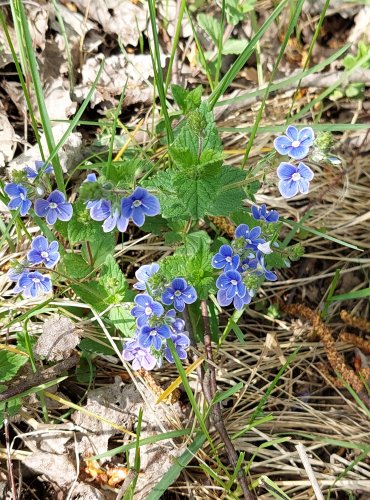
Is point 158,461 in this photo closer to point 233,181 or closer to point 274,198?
point 233,181

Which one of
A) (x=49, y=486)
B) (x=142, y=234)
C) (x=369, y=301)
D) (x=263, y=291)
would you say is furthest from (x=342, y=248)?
(x=49, y=486)

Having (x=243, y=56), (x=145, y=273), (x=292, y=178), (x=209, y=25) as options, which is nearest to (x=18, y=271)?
(x=145, y=273)

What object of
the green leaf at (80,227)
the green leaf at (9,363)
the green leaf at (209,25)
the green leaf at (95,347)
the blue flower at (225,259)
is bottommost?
the green leaf at (95,347)

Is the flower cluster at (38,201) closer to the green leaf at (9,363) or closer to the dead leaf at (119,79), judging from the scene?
the green leaf at (9,363)

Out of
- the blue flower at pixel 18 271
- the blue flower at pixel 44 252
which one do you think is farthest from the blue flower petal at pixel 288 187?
the blue flower at pixel 18 271

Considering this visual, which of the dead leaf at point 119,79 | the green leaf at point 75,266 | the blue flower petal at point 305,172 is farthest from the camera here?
the dead leaf at point 119,79

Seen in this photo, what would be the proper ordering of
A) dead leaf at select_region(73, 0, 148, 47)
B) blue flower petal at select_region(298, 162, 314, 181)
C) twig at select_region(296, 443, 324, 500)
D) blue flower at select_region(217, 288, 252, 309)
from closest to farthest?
blue flower petal at select_region(298, 162, 314, 181)
blue flower at select_region(217, 288, 252, 309)
twig at select_region(296, 443, 324, 500)
dead leaf at select_region(73, 0, 148, 47)

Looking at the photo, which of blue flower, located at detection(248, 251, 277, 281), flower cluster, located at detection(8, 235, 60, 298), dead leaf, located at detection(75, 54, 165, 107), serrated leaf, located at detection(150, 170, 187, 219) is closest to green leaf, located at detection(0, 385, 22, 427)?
flower cluster, located at detection(8, 235, 60, 298)

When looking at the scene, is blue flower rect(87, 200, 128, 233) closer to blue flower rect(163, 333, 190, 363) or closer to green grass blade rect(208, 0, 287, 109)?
blue flower rect(163, 333, 190, 363)
